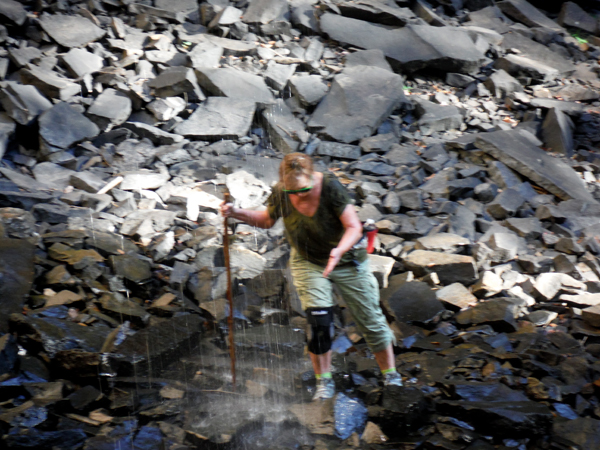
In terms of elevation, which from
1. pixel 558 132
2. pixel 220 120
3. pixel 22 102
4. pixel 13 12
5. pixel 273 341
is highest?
pixel 13 12

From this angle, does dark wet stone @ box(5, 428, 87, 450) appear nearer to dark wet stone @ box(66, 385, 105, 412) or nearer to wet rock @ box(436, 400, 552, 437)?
dark wet stone @ box(66, 385, 105, 412)

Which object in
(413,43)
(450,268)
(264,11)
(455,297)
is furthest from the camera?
(264,11)

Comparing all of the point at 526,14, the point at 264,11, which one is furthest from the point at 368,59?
Answer: the point at 526,14

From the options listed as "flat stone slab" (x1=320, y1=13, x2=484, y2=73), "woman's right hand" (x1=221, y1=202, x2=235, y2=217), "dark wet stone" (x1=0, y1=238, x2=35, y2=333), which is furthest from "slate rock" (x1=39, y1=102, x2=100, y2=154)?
"woman's right hand" (x1=221, y1=202, x2=235, y2=217)

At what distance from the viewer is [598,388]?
3.95 m

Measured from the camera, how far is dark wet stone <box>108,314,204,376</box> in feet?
13.9

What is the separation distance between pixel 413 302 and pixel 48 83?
6686 mm

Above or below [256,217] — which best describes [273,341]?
below

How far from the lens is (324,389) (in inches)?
153

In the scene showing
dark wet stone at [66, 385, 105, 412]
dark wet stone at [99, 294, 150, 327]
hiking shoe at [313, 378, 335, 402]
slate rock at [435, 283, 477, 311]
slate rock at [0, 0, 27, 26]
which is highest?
slate rock at [0, 0, 27, 26]

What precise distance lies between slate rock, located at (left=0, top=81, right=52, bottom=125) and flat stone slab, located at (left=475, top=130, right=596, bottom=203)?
6698 mm

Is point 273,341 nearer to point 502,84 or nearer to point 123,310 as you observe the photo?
point 123,310

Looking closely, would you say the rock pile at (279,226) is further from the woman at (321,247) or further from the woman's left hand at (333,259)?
the woman's left hand at (333,259)

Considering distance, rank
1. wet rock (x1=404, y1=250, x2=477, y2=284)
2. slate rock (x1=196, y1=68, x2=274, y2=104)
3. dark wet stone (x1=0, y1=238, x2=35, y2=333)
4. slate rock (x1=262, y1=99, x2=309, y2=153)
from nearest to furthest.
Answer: dark wet stone (x1=0, y1=238, x2=35, y2=333) < wet rock (x1=404, y1=250, x2=477, y2=284) < slate rock (x1=262, y1=99, x2=309, y2=153) < slate rock (x1=196, y1=68, x2=274, y2=104)
